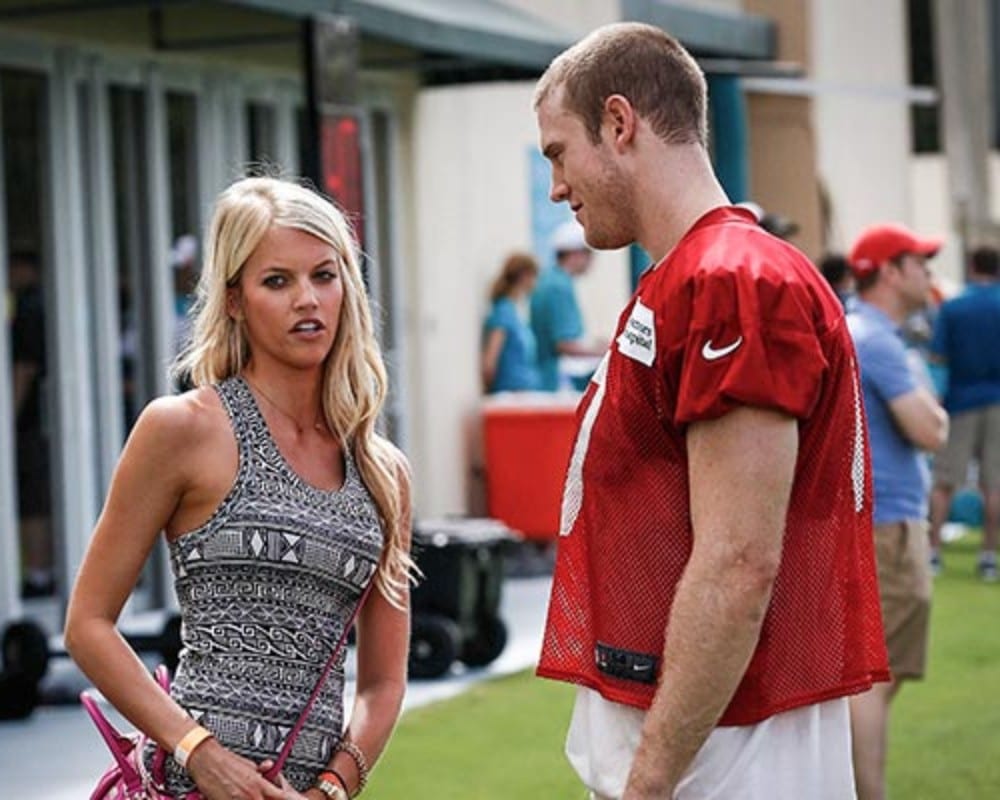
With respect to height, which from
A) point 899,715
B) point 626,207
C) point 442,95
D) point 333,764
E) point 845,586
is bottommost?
point 899,715

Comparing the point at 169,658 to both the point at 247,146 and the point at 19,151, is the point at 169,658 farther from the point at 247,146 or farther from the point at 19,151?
the point at 247,146

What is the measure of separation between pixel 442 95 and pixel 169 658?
27.5 feet

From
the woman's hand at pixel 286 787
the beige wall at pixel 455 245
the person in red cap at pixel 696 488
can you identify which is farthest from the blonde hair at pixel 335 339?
the beige wall at pixel 455 245

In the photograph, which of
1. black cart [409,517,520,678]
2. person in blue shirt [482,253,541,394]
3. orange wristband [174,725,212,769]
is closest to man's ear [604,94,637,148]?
orange wristband [174,725,212,769]

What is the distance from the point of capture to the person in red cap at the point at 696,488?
11.8 feet

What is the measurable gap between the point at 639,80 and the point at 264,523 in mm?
1073

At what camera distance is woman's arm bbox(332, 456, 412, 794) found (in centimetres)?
460

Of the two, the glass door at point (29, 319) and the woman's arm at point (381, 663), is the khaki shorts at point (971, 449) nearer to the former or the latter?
the glass door at point (29, 319)

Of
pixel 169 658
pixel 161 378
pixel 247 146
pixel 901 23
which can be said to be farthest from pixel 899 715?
pixel 901 23

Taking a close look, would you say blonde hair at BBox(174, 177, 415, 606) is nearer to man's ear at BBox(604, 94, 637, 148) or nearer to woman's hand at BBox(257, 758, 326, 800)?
woman's hand at BBox(257, 758, 326, 800)

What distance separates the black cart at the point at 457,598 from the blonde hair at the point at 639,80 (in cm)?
841

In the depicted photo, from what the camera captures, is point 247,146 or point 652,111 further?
point 247,146

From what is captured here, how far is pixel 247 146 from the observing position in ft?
54.3

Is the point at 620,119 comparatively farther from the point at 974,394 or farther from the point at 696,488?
the point at 974,394
